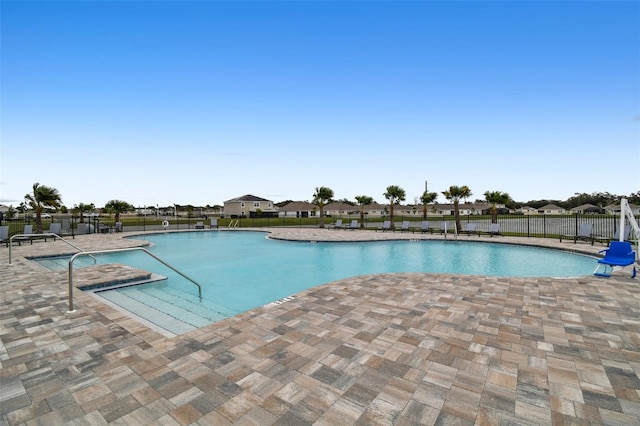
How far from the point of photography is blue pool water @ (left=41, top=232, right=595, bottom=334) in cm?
704

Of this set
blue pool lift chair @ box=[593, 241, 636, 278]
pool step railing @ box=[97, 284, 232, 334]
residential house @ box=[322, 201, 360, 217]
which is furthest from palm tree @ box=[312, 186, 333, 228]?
residential house @ box=[322, 201, 360, 217]

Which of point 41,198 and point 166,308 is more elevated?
point 41,198

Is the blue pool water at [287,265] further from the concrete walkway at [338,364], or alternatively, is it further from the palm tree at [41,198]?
the palm tree at [41,198]

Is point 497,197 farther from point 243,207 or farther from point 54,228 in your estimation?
point 243,207

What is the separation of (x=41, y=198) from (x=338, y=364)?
26.8 metres

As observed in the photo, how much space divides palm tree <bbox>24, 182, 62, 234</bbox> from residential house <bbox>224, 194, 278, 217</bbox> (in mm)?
34651

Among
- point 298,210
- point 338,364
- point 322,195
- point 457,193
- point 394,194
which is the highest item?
point 322,195

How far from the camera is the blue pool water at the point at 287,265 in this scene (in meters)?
7.04

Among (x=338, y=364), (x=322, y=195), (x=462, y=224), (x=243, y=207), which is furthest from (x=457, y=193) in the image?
(x=243, y=207)

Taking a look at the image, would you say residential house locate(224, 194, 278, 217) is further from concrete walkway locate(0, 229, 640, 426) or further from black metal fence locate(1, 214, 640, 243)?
concrete walkway locate(0, 229, 640, 426)

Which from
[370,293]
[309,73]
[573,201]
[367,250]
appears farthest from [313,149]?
[573,201]

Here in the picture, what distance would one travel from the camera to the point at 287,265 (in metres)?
11.4

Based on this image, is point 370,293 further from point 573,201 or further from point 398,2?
point 573,201

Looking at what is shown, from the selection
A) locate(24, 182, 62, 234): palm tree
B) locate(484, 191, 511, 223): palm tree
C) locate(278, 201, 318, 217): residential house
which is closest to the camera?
locate(24, 182, 62, 234): palm tree
